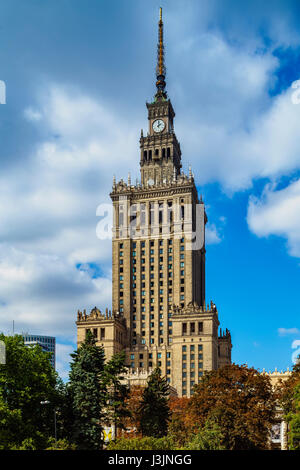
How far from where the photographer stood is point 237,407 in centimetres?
6862

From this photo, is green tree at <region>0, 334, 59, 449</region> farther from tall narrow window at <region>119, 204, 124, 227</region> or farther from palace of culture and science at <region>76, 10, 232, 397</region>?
tall narrow window at <region>119, 204, 124, 227</region>

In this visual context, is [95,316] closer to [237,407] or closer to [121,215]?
[121,215]

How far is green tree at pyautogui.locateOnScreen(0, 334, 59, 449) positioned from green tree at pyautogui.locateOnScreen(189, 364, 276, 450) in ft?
60.9

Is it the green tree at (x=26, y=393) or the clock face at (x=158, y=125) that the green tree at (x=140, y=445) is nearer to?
the green tree at (x=26, y=393)

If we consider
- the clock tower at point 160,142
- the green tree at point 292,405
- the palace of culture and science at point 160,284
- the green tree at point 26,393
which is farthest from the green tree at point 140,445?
the clock tower at point 160,142

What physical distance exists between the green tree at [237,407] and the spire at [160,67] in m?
124

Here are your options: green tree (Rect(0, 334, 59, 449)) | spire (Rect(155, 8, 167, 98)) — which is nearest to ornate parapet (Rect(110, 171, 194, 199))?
spire (Rect(155, 8, 167, 98))

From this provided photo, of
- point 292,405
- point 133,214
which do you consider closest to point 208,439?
point 292,405

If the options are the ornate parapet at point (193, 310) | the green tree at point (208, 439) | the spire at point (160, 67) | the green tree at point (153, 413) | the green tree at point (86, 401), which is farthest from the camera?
the spire at point (160, 67)

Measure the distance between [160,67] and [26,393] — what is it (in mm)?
141334

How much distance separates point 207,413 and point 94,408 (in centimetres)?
1397

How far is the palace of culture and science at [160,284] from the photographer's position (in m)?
143

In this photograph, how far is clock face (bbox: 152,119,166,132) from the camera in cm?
17725
